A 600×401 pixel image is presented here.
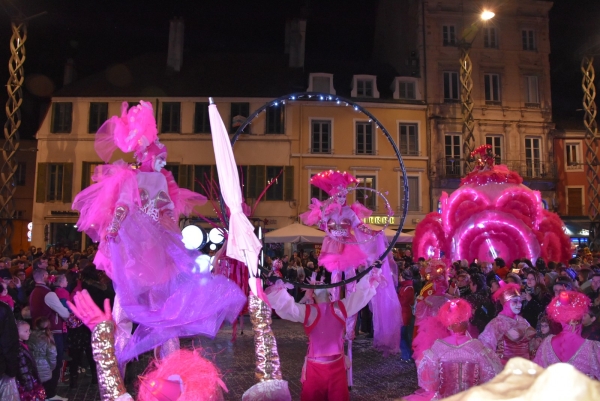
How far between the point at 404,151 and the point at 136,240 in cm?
2561

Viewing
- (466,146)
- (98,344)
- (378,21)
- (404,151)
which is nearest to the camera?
(98,344)

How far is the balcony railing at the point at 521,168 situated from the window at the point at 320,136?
19.5ft

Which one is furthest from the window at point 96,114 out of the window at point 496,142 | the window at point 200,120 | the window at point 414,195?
the window at point 496,142

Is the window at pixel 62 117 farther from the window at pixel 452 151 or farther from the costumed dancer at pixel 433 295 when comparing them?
the costumed dancer at pixel 433 295

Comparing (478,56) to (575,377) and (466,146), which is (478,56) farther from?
(575,377)

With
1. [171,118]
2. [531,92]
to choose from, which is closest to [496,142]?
[531,92]

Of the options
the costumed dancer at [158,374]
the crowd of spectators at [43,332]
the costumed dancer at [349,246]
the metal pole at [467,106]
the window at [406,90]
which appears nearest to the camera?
the costumed dancer at [158,374]

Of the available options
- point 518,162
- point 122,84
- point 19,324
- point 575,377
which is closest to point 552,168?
point 518,162

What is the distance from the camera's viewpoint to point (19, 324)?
18.8 feet

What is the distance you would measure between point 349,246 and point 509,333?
113 inches

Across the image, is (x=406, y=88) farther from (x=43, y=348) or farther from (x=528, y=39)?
(x=43, y=348)

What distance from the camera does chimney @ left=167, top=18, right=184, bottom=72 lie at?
1179 inches

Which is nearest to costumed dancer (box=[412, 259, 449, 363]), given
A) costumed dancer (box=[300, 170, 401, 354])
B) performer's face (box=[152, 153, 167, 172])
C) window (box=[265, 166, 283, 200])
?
costumed dancer (box=[300, 170, 401, 354])

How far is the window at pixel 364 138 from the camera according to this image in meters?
29.0
